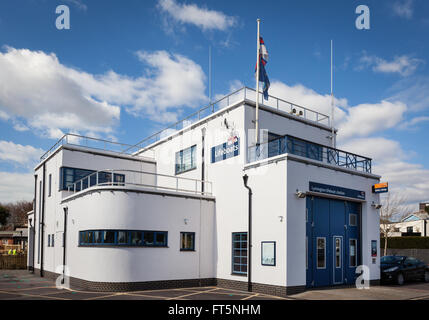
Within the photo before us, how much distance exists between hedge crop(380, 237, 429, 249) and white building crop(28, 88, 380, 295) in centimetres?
2228

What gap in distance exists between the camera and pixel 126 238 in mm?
15797

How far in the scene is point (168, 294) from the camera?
1492 cm

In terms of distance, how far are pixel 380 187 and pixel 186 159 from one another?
956 cm

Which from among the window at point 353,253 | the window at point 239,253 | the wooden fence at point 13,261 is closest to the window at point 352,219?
the window at point 353,253

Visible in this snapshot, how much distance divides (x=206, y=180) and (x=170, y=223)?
3197 millimetres

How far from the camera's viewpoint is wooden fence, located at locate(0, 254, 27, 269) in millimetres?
27812

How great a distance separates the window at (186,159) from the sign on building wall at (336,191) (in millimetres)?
6525

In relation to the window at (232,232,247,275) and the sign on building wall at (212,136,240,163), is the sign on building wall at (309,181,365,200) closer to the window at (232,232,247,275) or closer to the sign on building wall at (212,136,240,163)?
the window at (232,232,247,275)

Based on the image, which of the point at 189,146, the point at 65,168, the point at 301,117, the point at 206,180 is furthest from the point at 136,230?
the point at 301,117

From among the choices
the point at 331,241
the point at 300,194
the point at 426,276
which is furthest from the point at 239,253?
the point at 426,276

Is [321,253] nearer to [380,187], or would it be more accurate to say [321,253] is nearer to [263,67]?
[380,187]

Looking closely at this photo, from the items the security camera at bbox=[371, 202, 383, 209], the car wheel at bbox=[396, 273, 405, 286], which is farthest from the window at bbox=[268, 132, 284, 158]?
the car wheel at bbox=[396, 273, 405, 286]

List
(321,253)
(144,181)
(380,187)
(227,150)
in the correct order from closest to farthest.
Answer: (321,253) → (227,150) → (380,187) → (144,181)

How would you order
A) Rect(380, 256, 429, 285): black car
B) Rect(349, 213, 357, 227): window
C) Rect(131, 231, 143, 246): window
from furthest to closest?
Rect(380, 256, 429, 285): black car → Rect(349, 213, 357, 227): window → Rect(131, 231, 143, 246): window
